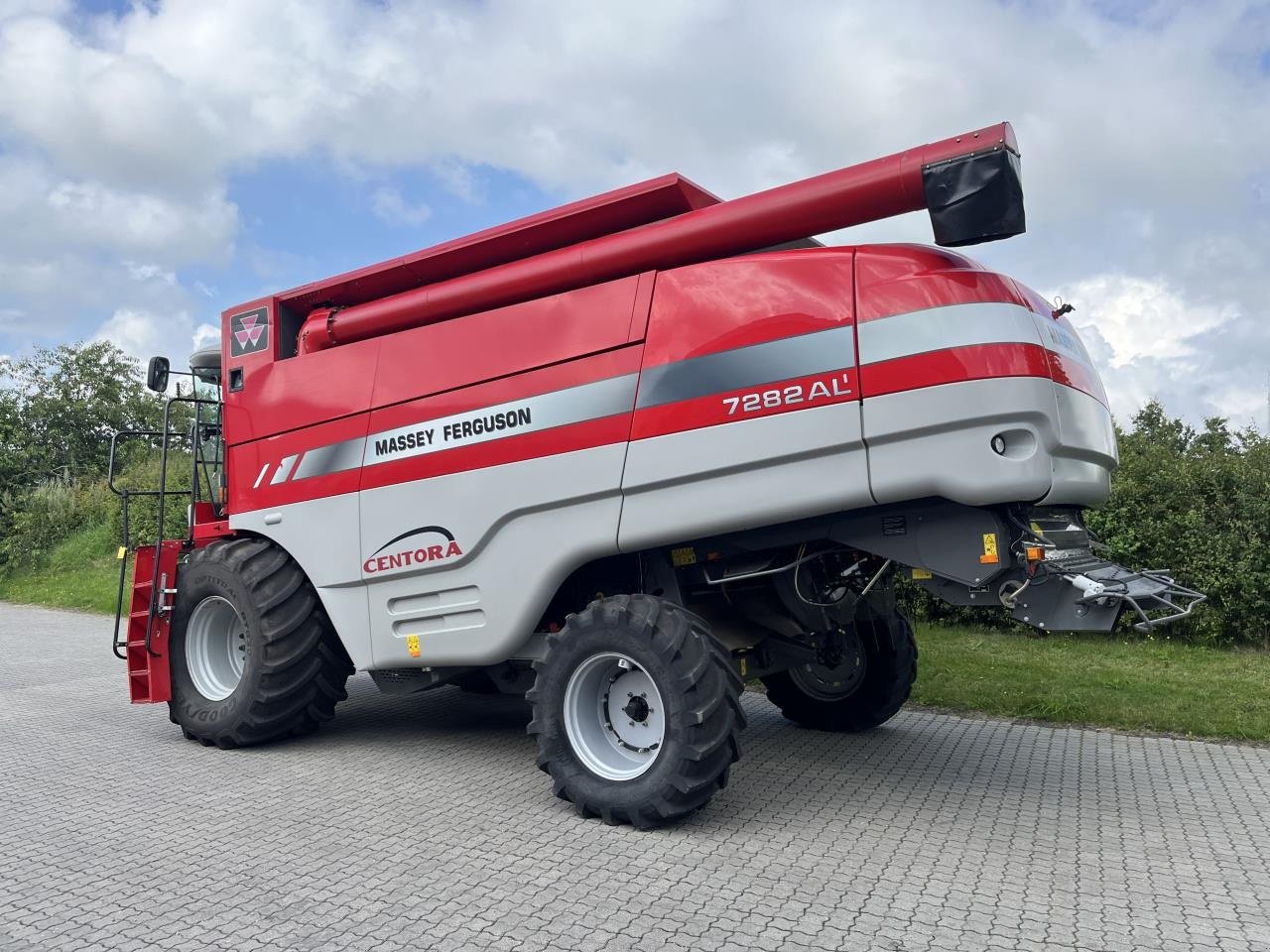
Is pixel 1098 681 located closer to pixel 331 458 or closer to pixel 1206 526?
pixel 1206 526

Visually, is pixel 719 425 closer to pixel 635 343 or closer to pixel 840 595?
pixel 635 343

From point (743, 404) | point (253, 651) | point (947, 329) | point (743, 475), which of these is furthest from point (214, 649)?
point (947, 329)

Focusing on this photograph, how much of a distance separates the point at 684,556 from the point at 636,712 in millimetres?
832

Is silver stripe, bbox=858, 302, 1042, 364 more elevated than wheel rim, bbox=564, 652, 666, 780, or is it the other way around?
silver stripe, bbox=858, 302, 1042, 364

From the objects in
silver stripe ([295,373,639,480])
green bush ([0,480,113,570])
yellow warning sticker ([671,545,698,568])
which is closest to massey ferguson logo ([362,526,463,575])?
silver stripe ([295,373,639,480])

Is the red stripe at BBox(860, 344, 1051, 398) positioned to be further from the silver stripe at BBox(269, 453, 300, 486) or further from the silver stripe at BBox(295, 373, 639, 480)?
the silver stripe at BBox(269, 453, 300, 486)

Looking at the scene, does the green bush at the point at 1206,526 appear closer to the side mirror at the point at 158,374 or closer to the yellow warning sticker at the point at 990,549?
the yellow warning sticker at the point at 990,549

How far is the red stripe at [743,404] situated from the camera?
4.43 metres

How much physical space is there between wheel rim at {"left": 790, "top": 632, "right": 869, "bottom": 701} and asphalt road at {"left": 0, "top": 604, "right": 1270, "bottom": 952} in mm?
300

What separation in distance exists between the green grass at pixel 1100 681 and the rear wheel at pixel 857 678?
48.1 inches

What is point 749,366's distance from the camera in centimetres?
462

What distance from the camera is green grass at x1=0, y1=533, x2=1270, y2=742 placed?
22.3 feet

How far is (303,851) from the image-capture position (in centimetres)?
445

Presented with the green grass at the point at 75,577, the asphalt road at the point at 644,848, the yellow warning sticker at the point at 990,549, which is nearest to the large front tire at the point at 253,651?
the asphalt road at the point at 644,848
